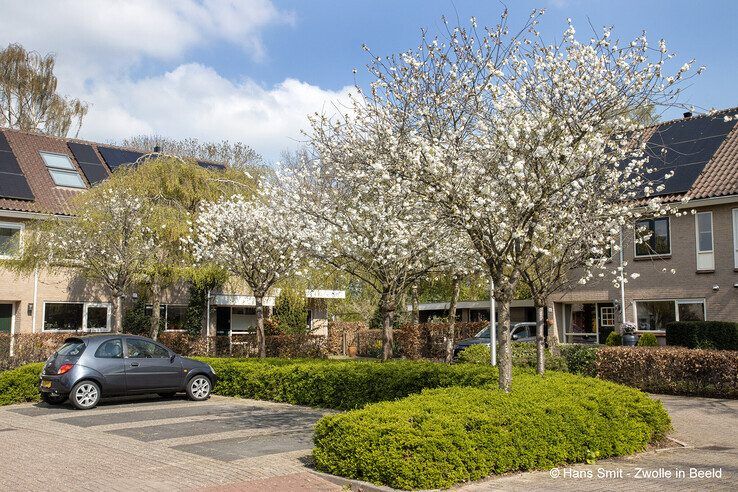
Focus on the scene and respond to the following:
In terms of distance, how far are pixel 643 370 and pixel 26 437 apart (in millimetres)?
13398

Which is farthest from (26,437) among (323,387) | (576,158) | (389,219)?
(576,158)

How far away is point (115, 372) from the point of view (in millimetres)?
14711

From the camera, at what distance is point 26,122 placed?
132 ft

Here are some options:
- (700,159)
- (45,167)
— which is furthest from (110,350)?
(700,159)

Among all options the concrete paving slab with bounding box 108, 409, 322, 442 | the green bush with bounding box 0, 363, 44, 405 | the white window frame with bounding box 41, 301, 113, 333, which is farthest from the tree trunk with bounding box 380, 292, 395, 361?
the white window frame with bounding box 41, 301, 113, 333

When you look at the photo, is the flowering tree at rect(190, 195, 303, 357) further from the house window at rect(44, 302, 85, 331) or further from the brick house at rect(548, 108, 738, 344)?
the brick house at rect(548, 108, 738, 344)

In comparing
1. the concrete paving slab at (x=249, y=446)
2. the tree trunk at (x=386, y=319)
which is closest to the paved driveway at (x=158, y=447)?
the concrete paving slab at (x=249, y=446)

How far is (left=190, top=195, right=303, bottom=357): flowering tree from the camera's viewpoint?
1850cm

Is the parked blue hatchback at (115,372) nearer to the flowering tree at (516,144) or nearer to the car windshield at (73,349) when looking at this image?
the car windshield at (73,349)

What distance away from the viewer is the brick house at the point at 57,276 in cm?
2398

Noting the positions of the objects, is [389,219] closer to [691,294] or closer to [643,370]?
[643,370]

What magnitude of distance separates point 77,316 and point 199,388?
1145 centimetres

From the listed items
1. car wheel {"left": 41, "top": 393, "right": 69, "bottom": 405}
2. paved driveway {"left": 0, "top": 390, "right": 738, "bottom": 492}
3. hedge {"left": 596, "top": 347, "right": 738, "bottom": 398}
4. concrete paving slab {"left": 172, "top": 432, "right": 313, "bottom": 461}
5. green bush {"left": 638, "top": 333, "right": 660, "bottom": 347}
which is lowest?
paved driveway {"left": 0, "top": 390, "right": 738, "bottom": 492}

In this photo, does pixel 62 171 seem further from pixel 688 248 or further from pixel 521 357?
pixel 688 248
